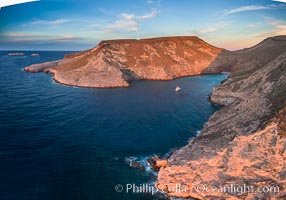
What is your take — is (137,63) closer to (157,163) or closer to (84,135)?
(84,135)

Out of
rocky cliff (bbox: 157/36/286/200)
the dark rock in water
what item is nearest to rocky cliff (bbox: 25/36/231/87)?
the dark rock in water

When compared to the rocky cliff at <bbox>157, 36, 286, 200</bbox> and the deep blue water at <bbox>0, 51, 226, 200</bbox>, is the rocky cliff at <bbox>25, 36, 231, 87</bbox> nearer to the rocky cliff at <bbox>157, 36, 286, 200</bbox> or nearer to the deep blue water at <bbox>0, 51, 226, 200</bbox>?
the deep blue water at <bbox>0, 51, 226, 200</bbox>

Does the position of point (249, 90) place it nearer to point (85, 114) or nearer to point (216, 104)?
point (216, 104)

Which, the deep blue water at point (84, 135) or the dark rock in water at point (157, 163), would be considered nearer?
the deep blue water at point (84, 135)

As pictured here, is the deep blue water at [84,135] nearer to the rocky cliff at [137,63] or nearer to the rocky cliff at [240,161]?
the rocky cliff at [240,161]

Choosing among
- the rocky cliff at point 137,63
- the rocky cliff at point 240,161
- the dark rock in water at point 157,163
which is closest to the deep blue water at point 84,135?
the dark rock in water at point 157,163

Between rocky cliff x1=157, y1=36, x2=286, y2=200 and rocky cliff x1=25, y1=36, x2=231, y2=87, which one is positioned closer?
rocky cliff x1=157, y1=36, x2=286, y2=200
